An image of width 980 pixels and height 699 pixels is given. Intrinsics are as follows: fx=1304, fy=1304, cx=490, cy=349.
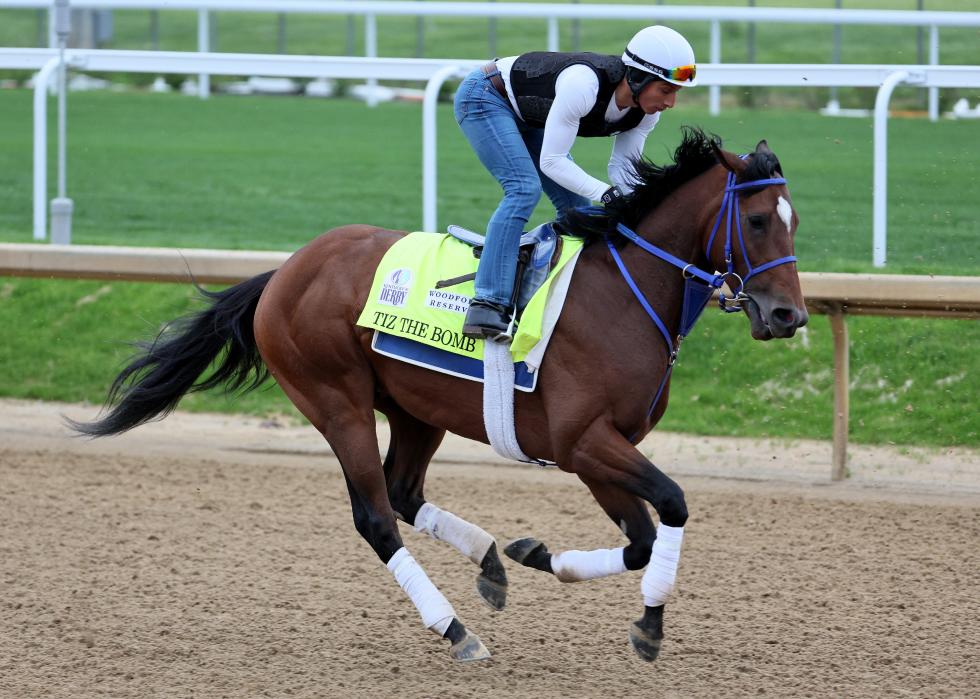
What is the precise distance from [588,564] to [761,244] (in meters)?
1.20

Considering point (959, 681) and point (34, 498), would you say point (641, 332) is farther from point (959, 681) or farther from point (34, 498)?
point (34, 498)

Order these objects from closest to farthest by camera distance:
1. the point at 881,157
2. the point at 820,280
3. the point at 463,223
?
the point at 820,280
the point at 881,157
the point at 463,223

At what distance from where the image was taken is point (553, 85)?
4438 mm

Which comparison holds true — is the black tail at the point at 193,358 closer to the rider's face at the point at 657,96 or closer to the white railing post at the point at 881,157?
the rider's face at the point at 657,96

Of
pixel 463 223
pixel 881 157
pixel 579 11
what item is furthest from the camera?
pixel 579 11

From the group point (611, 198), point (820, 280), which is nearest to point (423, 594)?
point (611, 198)

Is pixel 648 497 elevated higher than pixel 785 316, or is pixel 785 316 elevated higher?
pixel 785 316

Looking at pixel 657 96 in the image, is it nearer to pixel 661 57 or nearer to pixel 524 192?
pixel 661 57

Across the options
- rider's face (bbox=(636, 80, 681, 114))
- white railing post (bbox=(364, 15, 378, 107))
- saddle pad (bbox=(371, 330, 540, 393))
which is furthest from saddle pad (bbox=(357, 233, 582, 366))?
white railing post (bbox=(364, 15, 378, 107))

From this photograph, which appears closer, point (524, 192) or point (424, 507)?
point (524, 192)

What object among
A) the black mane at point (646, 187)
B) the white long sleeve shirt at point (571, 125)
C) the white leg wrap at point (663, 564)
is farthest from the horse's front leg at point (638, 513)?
the white long sleeve shirt at point (571, 125)

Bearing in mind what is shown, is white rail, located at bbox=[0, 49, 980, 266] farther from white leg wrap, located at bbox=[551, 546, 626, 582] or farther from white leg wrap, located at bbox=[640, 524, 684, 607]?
white leg wrap, located at bbox=[640, 524, 684, 607]

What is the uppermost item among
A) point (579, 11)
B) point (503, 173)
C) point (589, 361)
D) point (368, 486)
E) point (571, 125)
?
point (579, 11)

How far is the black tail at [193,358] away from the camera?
17.0 feet
